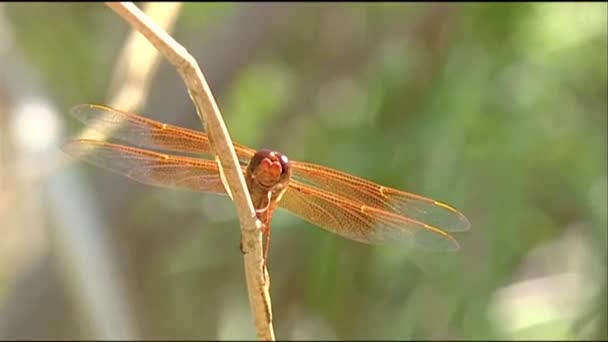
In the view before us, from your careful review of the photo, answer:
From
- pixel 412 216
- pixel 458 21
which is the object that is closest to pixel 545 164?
pixel 458 21

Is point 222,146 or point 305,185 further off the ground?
point 305,185

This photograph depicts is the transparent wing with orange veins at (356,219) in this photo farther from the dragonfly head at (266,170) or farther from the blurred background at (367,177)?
the blurred background at (367,177)

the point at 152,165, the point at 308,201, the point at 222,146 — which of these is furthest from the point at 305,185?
the point at 222,146

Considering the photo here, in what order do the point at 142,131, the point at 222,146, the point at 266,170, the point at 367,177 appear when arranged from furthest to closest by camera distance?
the point at 367,177 → the point at 142,131 → the point at 266,170 → the point at 222,146

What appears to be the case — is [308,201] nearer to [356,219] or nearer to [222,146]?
[356,219]

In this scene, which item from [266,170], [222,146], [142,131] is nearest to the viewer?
[222,146]

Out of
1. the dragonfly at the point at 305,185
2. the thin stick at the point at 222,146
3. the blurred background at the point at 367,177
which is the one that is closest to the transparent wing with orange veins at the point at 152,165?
the dragonfly at the point at 305,185

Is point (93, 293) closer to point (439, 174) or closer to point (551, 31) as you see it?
point (439, 174)
